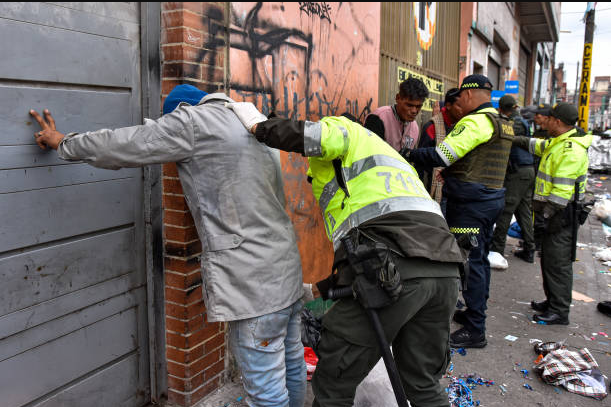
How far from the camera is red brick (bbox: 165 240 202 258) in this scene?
2648 mm

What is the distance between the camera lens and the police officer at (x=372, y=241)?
1881mm

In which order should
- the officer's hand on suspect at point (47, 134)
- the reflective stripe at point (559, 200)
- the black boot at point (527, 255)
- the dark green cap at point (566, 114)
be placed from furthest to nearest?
the black boot at point (527, 255) < the dark green cap at point (566, 114) < the reflective stripe at point (559, 200) < the officer's hand on suspect at point (47, 134)

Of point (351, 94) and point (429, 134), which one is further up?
point (351, 94)

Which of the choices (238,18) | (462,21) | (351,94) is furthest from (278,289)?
(462,21)

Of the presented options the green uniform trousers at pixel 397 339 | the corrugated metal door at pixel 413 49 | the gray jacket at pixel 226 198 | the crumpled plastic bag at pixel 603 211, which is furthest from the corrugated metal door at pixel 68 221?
the crumpled plastic bag at pixel 603 211

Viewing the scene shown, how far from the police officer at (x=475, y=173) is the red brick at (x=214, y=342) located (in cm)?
198

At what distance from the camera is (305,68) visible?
3906 mm

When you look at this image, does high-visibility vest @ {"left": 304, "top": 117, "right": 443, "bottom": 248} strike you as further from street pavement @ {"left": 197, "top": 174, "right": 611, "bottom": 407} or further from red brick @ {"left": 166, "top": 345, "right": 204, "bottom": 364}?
street pavement @ {"left": 197, "top": 174, "right": 611, "bottom": 407}

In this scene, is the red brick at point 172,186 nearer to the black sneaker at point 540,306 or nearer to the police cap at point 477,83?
the police cap at point 477,83

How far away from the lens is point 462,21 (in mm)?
9016

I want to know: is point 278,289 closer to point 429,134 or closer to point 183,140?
point 183,140

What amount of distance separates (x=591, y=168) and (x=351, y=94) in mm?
18748

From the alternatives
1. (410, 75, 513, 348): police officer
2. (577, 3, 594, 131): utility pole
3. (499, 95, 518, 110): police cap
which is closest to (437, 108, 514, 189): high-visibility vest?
(410, 75, 513, 348): police officer

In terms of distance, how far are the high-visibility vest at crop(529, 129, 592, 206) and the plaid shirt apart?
151 centimetres
